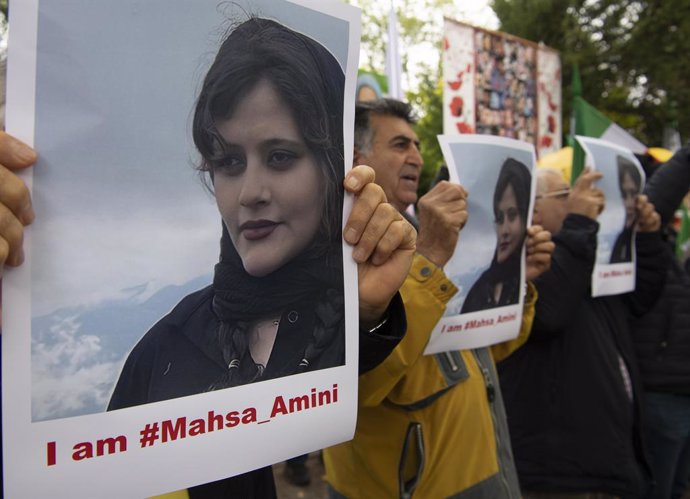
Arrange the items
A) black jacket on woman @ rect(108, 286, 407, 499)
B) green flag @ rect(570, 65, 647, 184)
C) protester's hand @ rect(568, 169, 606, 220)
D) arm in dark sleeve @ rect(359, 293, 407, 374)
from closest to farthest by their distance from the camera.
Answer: black jacket on woman @ rect(108, 286, 407, 499), arm in dark sleeve @ rect(359, 293, 407, 374), protester's hand @ rect(568, 169, 606, 220), green flag @ rect(570, 65, 647, 184)

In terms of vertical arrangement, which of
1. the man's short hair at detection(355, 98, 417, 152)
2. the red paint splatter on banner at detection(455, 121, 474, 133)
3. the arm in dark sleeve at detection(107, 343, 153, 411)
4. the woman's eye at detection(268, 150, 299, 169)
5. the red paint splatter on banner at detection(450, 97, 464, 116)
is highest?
the red paint splatter on banner at detection(450, 97, 464, 116)

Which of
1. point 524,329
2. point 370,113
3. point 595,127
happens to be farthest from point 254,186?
point 595,127

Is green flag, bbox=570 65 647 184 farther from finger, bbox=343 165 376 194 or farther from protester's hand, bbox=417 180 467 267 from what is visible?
finger, bbox=343 165 376 194

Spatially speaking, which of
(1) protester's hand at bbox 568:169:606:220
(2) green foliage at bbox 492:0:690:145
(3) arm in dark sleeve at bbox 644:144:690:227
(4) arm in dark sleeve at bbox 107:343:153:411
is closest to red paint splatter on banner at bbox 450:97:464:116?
(3) arm in dark sleeve at bbox 644:144:690:227

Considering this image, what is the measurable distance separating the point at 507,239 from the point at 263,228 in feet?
3.27

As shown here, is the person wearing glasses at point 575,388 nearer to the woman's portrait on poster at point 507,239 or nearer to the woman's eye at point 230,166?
the woman's portrait on poster at point 507,239

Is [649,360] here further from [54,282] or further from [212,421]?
[54,282]

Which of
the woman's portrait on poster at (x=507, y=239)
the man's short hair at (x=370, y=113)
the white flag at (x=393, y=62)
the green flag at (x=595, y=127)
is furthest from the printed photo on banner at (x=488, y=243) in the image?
the white flag at (x=393, y=62)

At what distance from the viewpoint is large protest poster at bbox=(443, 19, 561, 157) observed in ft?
11.8

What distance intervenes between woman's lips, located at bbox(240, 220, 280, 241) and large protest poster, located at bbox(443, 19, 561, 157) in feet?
8.84

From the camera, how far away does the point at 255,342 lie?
0.82 m

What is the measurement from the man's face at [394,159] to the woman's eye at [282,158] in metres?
0.91

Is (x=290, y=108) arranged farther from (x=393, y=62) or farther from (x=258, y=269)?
(x=393, y=62)

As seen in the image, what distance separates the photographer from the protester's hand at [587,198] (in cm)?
203
